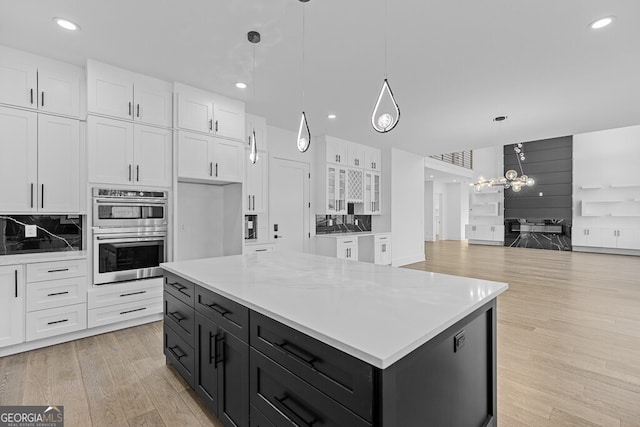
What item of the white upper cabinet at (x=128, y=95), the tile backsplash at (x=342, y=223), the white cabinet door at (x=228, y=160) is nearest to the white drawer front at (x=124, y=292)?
the white cabinet door at (x=228, y=160)

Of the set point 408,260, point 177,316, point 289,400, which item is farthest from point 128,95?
point 408,260

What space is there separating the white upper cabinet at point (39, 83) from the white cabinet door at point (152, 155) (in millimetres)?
647

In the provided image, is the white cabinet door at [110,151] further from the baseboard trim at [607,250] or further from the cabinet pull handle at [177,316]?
the baseboard trim at [607,250]

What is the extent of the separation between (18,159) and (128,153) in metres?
0.90

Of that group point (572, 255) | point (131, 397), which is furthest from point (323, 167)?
point (572, 255)

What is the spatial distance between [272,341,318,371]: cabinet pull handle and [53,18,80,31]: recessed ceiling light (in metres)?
3.09

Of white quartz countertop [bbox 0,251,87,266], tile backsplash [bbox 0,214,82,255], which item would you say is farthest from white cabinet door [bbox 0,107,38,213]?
white quartz countertop [bbox 0,251,87,266]

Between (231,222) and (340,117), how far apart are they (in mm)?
2413

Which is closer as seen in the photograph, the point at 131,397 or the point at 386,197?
the point at 131,397

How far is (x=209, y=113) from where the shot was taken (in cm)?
380

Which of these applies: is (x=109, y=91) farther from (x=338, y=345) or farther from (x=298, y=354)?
(x=338, y=345)

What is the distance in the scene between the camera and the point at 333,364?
100 cm

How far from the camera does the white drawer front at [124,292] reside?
119 inches

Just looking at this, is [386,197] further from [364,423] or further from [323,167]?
[364,423]
